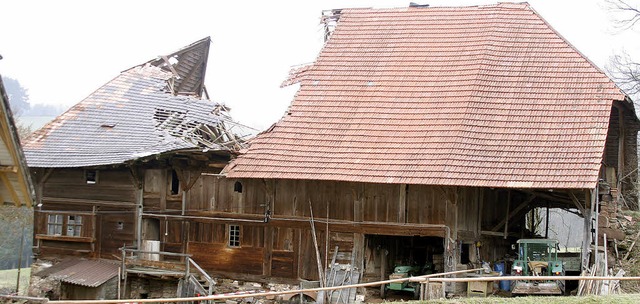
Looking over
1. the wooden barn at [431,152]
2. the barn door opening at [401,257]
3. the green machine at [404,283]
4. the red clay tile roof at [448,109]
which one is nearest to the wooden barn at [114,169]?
the wooden barn at [431,152]

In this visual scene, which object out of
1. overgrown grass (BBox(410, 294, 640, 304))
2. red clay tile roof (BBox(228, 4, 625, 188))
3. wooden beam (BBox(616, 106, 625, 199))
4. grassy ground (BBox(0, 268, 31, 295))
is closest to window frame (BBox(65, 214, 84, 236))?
red clay tile roof (BBox(228, 4, 625, 188))

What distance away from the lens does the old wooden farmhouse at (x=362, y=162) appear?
2355 centimetres

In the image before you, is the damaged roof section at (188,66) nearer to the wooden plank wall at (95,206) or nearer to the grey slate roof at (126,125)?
the grey slate roof at (126,125)

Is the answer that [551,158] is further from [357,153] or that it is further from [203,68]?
[203,68]

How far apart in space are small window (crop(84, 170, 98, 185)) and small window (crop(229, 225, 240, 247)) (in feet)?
16.4

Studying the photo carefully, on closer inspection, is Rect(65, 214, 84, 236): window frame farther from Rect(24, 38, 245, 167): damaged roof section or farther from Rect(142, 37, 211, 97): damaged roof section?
Rect(142, 37, 211, 97): damaged roof section

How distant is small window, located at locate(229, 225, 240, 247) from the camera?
26609 millimetres

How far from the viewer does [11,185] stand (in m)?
12.4

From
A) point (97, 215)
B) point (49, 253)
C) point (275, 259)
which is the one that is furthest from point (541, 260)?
point (49, 253)

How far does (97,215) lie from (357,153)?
30.2 ft

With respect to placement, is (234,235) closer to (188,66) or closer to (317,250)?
(317,250)

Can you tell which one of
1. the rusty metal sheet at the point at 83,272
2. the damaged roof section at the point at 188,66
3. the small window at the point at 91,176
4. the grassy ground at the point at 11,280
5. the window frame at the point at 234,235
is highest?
the damaged roof section at the point at 188,66

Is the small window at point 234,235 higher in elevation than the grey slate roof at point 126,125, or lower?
lower

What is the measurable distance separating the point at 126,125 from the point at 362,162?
9.29 m
